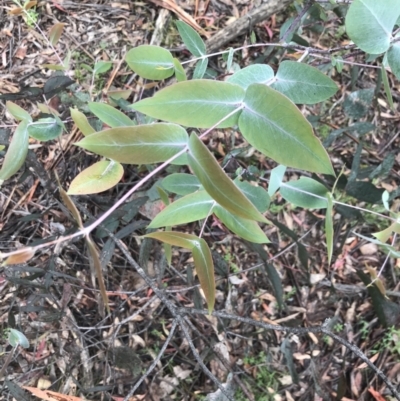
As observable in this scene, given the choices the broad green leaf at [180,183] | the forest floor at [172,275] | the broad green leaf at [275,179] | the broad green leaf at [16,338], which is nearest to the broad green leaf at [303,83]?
the broad green leaf at [275,179]

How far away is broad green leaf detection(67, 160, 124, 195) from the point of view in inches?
24.0

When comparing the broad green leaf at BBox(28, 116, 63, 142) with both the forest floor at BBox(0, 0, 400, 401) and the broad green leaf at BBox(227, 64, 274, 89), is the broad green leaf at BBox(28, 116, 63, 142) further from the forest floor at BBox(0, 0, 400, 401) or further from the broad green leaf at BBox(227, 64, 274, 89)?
the broad green leaf at BBox(227, 64, 274, 89)

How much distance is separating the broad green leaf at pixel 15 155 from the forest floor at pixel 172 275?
1.12ft

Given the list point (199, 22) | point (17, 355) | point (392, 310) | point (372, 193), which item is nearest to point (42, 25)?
point (199, 22)

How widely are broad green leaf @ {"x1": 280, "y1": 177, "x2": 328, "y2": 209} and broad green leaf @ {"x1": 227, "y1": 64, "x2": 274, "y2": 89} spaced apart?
0.73 ft

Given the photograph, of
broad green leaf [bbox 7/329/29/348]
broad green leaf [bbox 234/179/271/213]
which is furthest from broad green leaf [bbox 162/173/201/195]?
broad green leaf [bbox 7/329/29/348]

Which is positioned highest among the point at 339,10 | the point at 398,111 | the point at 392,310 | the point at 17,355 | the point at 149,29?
the point at 339,10

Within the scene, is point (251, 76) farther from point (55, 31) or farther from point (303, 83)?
point (55, 31)

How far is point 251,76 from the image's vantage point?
2.20 ft

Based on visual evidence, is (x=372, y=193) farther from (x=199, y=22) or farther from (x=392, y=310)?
(x=199, y=22)

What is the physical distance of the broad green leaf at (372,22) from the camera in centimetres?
59

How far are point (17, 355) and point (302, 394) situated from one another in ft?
2.88

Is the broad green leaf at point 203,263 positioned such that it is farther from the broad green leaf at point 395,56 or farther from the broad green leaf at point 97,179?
the broad green leaf at point 395,56

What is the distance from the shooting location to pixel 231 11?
4.80 ft
